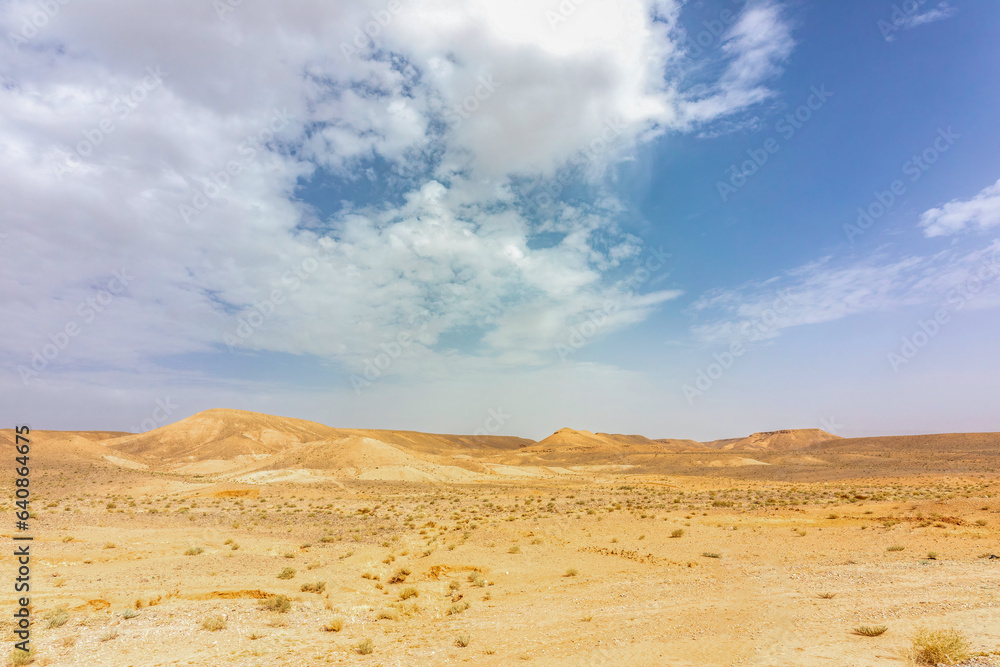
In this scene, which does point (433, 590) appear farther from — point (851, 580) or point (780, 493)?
point (780, 493)

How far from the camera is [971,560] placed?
14.9m

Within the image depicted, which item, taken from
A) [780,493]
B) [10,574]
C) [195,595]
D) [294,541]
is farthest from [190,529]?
[780,493]

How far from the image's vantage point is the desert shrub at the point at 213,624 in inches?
390

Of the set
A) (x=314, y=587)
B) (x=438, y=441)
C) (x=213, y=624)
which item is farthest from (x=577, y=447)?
(x=213, y=624)

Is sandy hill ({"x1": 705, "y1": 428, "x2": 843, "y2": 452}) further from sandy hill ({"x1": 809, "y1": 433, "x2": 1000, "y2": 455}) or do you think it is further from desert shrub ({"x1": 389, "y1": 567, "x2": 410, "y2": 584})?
desert shrub ({"x1": 389, "y1": 567, "x2": 410, "y2": 584})

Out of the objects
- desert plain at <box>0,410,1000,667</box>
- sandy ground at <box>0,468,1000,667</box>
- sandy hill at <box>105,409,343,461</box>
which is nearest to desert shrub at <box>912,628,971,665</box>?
desert plain at <box>0,410,1000,667</box>

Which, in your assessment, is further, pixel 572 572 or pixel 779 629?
pixel 572 572

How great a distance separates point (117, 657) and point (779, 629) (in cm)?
1240

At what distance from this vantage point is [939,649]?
732cm

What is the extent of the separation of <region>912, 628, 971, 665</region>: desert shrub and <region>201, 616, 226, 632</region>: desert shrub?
12.7 m

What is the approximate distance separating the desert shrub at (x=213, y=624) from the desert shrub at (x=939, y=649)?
12668mm

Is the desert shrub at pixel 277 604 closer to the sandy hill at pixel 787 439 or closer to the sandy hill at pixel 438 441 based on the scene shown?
the sandy hill at pixel 438 441

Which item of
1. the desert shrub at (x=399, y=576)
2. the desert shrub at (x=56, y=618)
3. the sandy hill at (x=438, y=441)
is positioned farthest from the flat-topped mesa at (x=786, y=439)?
the desert shrub at (x=56, y=618)

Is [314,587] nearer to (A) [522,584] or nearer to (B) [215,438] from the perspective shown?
(A) [522,584]
